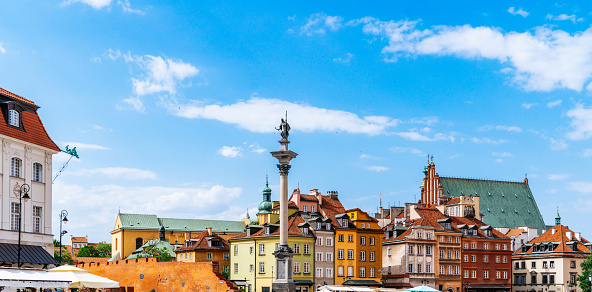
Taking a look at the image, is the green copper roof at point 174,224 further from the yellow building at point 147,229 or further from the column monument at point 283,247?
the column monument at point 283,247

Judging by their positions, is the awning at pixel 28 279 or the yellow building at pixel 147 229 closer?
the awning at pixel 28 279

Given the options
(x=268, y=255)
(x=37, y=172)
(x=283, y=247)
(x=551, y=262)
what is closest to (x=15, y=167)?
(x=37, y=172)

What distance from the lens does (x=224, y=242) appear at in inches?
3716

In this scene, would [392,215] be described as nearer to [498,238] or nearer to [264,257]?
[498,238]

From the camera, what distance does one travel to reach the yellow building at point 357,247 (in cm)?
8512

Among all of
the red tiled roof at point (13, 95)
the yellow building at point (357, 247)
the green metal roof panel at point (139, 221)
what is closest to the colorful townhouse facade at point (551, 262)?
the yellow building at point (357, 247)

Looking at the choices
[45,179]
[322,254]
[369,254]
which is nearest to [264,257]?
[322,254]

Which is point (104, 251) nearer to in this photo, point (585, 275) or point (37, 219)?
point (585, 275)

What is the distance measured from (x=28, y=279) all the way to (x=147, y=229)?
4325 inches

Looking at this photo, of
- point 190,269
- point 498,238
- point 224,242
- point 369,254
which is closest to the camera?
point 190,269

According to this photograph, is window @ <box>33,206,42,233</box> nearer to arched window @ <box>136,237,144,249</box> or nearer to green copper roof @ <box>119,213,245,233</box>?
green copper roof @ <box>119,213,245,233</box>

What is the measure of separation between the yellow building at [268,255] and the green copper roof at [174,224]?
192 feet

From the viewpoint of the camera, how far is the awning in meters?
30.2

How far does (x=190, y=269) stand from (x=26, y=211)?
21869 millimetres
